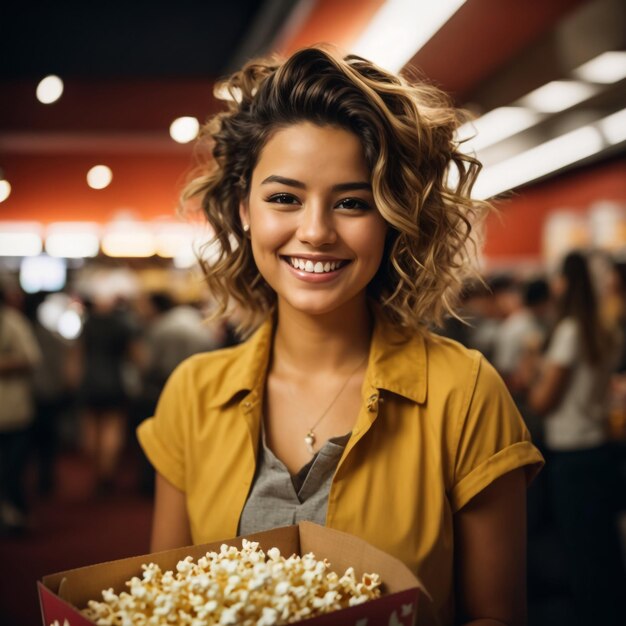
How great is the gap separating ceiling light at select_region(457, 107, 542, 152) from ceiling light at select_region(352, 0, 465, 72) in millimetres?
2074

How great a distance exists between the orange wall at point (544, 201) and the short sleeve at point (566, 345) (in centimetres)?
498

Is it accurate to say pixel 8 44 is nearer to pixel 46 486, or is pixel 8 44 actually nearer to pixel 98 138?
pixel 98 138

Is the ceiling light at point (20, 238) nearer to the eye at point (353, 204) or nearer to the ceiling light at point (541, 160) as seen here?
the ceiling light at point (541, 160)

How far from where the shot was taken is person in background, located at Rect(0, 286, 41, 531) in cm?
546

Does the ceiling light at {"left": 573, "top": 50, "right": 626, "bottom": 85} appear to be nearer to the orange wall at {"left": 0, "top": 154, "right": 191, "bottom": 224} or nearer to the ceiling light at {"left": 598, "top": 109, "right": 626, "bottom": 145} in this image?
the ceiling light at {"left": 598, "top": 109, "right": 626, "bottom": 145}

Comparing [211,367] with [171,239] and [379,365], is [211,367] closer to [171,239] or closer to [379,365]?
[379,365]

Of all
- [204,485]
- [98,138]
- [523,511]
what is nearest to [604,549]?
[523,511]

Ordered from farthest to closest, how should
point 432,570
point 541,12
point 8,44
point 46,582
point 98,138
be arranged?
point 98,138
point 8,44
point 541,12
point 432,570
point 46,582

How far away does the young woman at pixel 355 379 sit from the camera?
4.69ft

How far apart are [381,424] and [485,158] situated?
23.8 ft

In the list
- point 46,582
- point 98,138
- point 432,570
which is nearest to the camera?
point 46,582

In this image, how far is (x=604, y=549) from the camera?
11.7 ft

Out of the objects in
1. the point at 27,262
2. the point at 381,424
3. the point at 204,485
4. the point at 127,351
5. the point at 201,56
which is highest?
the point at 201,56

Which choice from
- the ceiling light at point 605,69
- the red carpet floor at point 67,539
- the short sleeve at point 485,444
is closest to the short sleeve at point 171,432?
the short sleeve at point 485,444
